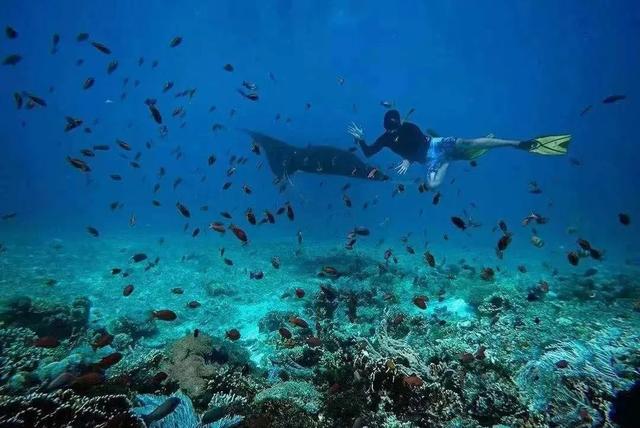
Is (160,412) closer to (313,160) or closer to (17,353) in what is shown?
(17,353)

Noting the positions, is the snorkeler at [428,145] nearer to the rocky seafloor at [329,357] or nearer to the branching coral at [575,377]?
the rocky seafloor at [329,357]

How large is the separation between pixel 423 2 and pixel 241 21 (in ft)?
76.1

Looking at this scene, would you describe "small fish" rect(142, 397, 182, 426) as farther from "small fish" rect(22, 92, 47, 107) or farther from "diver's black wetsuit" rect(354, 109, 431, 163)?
"small fish" rect(22, 92, 47, 107)

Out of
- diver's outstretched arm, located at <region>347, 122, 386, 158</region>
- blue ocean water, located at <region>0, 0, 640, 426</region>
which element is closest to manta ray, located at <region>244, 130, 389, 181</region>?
blue ocean water, located at <region>0, 0, 640, 426</region>

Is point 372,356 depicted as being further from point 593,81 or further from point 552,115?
point 552,115

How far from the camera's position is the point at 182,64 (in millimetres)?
62938

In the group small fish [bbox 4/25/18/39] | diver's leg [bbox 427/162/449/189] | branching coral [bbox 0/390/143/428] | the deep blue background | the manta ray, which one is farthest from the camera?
the deep blue background

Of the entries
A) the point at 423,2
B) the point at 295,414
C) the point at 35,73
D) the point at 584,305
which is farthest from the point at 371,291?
the point at 35,73

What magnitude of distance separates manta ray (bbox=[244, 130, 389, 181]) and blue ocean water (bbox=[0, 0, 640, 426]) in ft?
3.89

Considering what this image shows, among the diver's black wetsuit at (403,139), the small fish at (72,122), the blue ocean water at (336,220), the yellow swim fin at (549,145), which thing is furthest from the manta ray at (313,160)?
the small fish at (72,122)

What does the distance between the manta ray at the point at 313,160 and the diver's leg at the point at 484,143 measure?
6111 mm

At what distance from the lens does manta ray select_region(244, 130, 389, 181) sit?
57.8 feet

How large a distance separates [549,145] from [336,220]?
38258mm

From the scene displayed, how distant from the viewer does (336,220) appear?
47125mm
